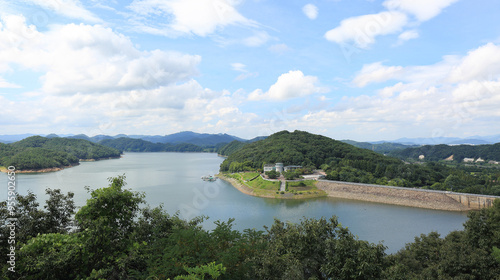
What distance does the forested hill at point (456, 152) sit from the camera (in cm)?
7579

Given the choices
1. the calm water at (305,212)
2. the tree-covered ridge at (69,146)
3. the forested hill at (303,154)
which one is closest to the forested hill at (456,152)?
the forested hill at (303,154)

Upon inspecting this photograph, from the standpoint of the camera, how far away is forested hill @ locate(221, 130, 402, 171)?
5157 cm

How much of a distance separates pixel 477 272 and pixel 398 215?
19398 mm

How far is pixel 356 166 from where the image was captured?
4694cm

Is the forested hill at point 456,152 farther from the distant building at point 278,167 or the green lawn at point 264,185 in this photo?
the green lawn at point 264,185

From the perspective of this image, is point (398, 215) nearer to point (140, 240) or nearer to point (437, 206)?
point (437, 206)

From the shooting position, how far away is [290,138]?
66.1 m

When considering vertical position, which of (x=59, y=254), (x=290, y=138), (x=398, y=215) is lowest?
Result: (x=398, y=215)

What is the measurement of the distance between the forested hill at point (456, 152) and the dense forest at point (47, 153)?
10881cm

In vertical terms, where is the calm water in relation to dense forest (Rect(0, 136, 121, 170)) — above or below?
below

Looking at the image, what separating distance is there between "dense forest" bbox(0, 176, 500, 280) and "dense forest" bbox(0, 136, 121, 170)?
57.5m

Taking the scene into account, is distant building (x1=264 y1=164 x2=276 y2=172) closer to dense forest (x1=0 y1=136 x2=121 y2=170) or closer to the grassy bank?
the grassy bank

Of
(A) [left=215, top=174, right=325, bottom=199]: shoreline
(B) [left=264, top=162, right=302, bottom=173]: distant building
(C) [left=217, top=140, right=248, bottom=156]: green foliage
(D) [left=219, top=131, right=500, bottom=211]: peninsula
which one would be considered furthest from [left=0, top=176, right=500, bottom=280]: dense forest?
(C) [left=217, top=140, right=248, bottom=156]: green foliage

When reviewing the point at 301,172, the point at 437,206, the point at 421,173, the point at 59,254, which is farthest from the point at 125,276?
the point at 421,173
